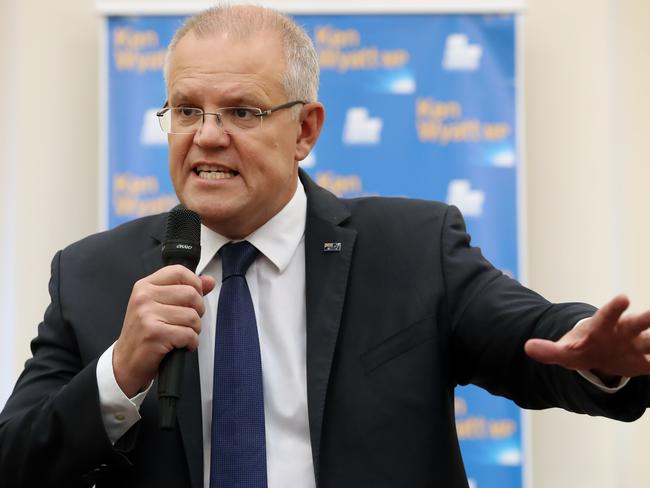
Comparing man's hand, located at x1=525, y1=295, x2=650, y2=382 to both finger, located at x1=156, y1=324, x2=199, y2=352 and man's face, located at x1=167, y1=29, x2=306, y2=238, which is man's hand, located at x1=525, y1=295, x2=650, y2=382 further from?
man's face, located at x1=167, y1=29, x2=306, y2=238

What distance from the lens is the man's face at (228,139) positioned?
2070mm

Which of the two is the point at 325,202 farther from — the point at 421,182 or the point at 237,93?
the point at 421,182

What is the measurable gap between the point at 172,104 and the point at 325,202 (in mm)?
431

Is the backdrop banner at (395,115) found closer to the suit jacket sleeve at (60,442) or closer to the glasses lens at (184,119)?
the glasses lens at (184,119)

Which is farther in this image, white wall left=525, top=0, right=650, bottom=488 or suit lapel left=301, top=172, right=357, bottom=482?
white wall left=525, top=0, right=650, bottom=488

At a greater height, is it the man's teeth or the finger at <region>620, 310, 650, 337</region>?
the man's teeth

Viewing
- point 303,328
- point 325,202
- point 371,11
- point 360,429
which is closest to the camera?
point 360,429

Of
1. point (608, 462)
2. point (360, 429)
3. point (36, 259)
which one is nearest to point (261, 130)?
point (360, 429)

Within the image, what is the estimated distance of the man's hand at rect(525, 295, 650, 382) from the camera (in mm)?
1562

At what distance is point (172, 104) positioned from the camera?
214 centimetres

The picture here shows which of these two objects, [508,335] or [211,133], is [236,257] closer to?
[211,133]

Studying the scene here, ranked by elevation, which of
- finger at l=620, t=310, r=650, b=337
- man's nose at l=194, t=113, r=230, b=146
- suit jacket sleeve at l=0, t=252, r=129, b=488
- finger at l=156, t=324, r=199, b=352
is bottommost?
suit jacket sleeve at l=0, t=252, r=129, b=488

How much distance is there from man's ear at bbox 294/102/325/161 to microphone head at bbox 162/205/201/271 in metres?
0.51

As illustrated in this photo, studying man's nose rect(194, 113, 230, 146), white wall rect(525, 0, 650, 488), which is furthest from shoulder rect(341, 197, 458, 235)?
white wall rect(525, 0, 650, 488)
